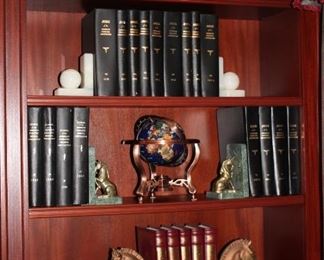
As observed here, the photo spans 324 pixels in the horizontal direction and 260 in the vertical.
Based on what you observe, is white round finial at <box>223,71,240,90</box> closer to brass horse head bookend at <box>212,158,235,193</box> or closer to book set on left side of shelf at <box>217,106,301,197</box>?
book set on left side of shelf at <box>217,106,301,197</box>

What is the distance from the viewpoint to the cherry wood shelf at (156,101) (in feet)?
5.10

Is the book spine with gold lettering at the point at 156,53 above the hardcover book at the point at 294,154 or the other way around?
above

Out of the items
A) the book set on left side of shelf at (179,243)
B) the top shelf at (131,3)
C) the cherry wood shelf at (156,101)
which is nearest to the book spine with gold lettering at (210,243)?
→ the book set on left side of shelf at (179,243)

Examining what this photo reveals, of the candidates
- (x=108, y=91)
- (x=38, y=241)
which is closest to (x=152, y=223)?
(x=38, y=241)

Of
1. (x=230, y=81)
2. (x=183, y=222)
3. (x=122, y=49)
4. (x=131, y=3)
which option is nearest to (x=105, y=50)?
(x=122, y=49)

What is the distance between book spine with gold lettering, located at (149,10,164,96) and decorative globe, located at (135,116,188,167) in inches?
3.6

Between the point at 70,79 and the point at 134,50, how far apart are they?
19 centimetres

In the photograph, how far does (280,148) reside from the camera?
177 cm

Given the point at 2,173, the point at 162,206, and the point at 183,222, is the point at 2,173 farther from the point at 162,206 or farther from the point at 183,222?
the point at 183,222

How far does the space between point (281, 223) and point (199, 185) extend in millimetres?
277

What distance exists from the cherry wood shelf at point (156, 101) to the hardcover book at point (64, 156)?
45mm

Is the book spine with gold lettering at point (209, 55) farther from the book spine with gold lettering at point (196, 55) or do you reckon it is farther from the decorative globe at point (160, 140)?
the decorative globe at point (160, 140)

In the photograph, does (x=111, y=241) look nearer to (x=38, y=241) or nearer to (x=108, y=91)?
(x=38, y=241)

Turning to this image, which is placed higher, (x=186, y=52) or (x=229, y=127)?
(x=186, y=52)
